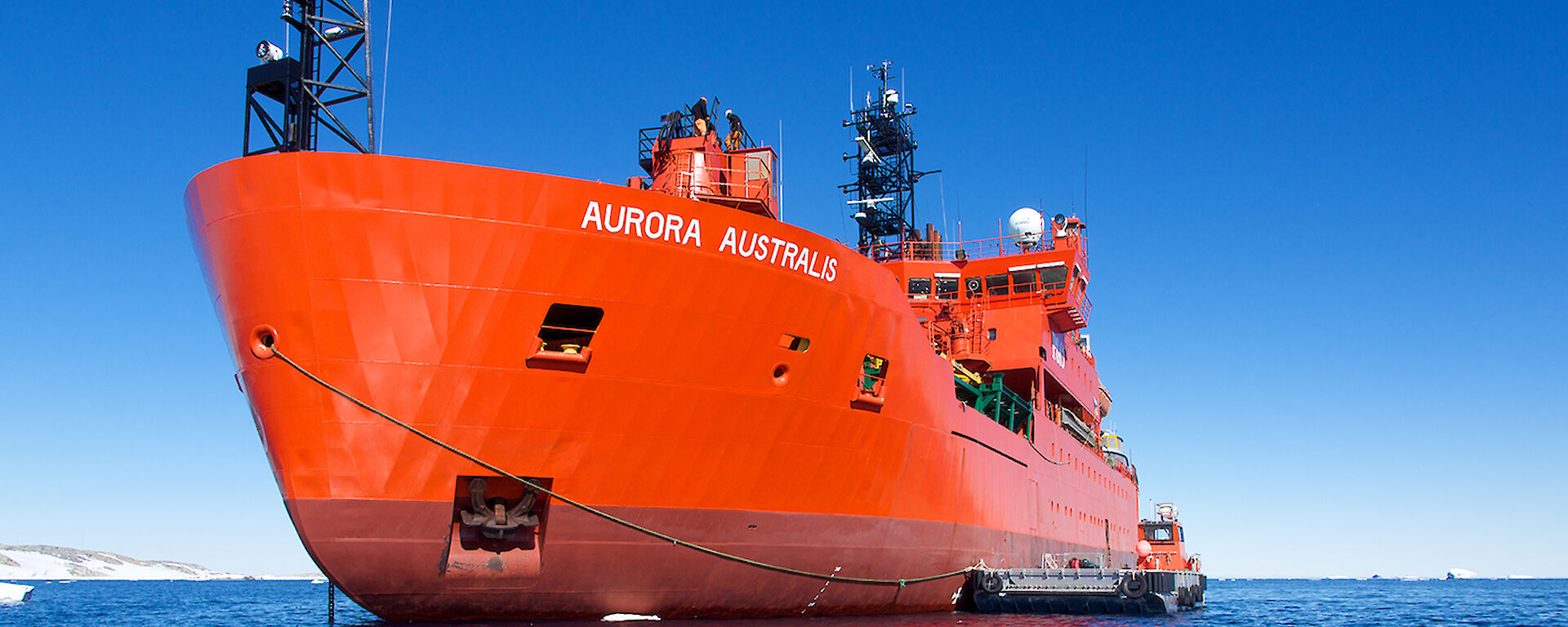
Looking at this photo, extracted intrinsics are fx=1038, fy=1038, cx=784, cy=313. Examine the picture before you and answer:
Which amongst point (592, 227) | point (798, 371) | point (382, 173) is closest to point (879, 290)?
point (798, 371)

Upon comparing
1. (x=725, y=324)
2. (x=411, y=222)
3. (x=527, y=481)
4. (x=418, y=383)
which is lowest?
(x=527, y=481)

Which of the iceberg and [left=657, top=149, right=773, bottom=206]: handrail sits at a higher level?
[left=657, top=149, right=773, bottom=206]: handrail

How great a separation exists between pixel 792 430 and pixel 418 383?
559 cm

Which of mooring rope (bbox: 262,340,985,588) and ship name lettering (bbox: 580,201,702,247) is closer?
mooring rope (bbox: 262,340,985,588)

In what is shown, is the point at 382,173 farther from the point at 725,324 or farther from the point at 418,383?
the point at 725,324

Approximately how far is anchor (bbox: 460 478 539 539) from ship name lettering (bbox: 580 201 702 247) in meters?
3.69

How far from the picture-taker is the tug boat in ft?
42.6

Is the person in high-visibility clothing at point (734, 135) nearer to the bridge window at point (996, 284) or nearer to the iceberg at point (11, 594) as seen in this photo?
the bridge window at point (996, 284)

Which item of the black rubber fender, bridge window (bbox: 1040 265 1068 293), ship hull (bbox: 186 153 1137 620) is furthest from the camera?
bridge window (bbox: 1040 265 1068 293)

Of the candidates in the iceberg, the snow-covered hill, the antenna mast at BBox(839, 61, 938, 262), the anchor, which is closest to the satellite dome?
the antenna mast at BBox(839, 61, 938, 262)

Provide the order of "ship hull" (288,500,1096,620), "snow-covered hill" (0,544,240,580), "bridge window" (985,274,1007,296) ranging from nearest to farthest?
"ship hull" (288,500,1096,620), "bridge window" (985,274,1007,296), "snow-covered hill" (0,544,240,580)

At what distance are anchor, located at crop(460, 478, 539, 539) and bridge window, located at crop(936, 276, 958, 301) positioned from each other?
708 inches

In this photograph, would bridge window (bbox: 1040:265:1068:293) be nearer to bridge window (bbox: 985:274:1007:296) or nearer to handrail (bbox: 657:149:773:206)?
bridge window (bbox: 985:274:1007:296)

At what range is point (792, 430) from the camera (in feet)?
52.2
